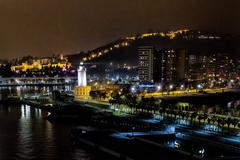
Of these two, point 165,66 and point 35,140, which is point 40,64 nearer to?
point 165,66

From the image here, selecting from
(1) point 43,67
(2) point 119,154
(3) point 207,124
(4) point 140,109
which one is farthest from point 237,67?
(2) point 119,154

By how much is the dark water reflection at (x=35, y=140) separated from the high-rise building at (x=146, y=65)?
2831 centimetres

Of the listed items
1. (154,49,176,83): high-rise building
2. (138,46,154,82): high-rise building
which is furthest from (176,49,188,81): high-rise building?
(138,46,154,82): high-rise building

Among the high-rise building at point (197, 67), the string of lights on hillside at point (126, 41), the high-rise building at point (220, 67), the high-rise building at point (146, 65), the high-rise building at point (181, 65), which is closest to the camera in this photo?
the high-rise building at point (181, 65)

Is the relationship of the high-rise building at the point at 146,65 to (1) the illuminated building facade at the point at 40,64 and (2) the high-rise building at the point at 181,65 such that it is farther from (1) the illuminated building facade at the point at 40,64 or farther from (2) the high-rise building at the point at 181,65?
(1) the illuminated building facade at the point at 40,64

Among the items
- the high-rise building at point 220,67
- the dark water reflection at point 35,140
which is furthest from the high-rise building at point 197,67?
the dark water reflection at point 35,140

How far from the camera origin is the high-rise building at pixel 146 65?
46688 millimetres

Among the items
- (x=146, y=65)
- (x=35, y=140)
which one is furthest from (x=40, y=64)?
(x=35, y=140)

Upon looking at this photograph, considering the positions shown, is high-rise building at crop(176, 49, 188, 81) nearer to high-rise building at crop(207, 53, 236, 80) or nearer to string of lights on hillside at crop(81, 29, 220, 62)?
high-rise building at crop(207, 53, 236, 80)

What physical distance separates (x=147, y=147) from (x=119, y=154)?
2.66 feet

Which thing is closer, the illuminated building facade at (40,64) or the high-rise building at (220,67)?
the high-rise building at (220,67)

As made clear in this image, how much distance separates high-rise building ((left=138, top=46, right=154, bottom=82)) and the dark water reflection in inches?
1115

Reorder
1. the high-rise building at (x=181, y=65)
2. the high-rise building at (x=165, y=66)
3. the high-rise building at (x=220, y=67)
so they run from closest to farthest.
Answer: the high-rise building at (x=165, y=66) → the high-rise building at (x=181, y=65) → the high-rise building at (x=220, y=67)

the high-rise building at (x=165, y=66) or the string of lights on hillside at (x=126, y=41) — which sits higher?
the string of lights on hillside at (x=126, y=41)
